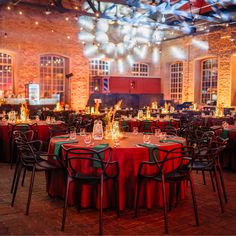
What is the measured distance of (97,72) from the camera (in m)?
18.2

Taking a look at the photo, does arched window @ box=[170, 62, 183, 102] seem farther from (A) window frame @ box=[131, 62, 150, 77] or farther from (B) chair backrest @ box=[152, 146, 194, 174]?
(B) chair backrest @ box=[152, 146, 194, 174]

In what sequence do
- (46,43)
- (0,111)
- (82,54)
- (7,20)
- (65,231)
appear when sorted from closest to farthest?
(65,231), (0,111), (7,20), (46,43), (82,54)

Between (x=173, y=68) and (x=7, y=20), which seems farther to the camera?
(x=173, y=68)

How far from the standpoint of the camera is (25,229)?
3.65 metres

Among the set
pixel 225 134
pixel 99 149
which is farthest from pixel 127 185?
pixel 225 134

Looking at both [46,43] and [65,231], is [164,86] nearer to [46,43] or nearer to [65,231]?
[46,43]

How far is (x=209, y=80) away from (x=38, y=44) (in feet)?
26.5

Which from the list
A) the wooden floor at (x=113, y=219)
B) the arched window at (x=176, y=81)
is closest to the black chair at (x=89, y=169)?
the wooden floor at (x=113, y=219)

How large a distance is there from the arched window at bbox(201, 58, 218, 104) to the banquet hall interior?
58 mm

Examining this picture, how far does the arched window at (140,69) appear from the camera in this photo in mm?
19438

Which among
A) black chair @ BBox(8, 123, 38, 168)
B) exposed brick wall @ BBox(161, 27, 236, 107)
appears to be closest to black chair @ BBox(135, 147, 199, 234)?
black chair @ BBox(8, 123, 38, 168)

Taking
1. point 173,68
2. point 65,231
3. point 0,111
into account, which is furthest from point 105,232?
point 173,68

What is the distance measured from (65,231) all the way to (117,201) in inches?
30.0

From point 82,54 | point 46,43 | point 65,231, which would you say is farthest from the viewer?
point 82,54
